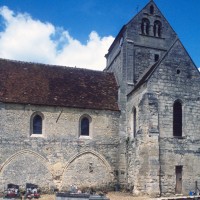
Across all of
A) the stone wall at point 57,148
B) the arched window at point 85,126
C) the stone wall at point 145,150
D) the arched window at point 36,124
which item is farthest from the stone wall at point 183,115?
the arched window at point 36,124

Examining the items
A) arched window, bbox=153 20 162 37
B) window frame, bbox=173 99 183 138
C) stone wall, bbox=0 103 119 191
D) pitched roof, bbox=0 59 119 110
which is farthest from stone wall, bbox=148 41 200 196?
arched window, bbox=153 20 162 37

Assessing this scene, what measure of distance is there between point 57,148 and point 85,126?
9.07 ft

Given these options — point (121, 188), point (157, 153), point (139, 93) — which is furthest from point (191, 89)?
point (121, 188)

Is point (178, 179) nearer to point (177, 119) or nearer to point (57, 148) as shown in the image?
point (177, 119)

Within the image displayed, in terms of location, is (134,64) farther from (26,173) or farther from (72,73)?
(26,173)

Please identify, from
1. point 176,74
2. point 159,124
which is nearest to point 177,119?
point 159,124

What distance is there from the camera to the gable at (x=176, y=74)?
884 inches

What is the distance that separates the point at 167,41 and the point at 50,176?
1487 centimetres

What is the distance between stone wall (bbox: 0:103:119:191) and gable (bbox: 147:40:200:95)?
4764 mm

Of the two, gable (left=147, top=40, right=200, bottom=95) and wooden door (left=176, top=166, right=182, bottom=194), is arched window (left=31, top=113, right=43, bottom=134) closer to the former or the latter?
gable (left=147, top=40, right=200, bottom=95)

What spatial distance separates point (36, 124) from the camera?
78.0 ft

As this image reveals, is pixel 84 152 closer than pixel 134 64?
Yes

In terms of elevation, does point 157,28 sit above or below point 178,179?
above

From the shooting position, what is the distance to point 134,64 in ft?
87.7
